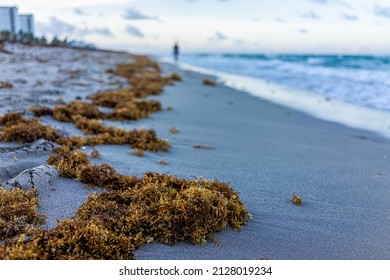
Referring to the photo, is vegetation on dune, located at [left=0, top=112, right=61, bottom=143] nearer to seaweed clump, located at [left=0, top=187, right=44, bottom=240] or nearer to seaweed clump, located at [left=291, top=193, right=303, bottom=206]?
seaweed clump, located at [left=0, top=187, right=44, bottom=240]

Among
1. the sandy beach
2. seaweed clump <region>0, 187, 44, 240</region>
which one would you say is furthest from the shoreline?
seaweed clump <region>0, 187, 44, 240</region>

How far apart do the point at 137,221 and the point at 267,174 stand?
6.25ft

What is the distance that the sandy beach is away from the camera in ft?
7.93

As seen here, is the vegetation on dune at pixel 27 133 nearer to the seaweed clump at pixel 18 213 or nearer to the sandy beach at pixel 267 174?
the sandy beach at pixel 267 174

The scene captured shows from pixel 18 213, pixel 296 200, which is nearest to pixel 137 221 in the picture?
pixel 18 213

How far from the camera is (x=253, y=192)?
3.29 meters

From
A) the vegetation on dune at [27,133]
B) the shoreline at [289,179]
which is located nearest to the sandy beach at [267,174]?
the shoreline at [289,179]

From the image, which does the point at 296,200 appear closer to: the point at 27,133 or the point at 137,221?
the point at 137,221

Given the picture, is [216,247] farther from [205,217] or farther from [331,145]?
[331,145]

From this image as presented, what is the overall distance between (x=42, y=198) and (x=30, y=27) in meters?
62.3

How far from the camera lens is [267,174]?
12.5 feet

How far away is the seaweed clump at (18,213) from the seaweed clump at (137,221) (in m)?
0.11

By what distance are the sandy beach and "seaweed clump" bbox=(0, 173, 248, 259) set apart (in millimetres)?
86
